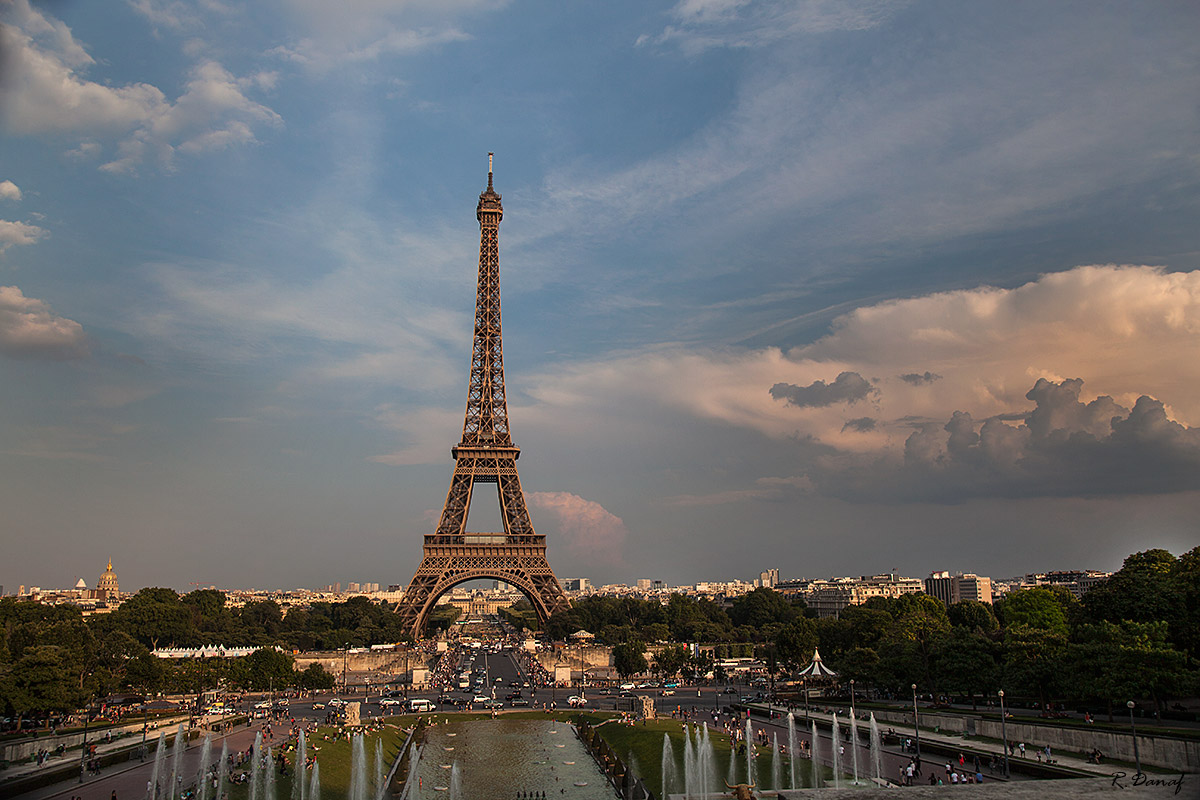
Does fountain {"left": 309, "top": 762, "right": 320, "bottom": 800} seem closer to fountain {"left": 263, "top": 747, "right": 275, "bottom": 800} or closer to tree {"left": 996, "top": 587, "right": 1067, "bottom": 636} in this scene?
fountain {"left": 263, "top": 747, "right": 275, "bottom": 800}

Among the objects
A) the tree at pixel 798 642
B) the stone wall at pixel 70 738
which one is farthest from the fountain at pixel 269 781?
the tree at pixel 798 642

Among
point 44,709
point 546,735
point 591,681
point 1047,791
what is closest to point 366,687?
point 591,681

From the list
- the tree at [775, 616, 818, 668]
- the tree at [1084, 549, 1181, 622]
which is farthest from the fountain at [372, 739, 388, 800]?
the tree at [775, 616, 818, 668]

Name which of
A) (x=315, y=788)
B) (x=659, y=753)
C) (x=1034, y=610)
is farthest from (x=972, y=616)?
(x=315, y=788)

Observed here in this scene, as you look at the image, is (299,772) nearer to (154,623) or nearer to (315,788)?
(315,788)

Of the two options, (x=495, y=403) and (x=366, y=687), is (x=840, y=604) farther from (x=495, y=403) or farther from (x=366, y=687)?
(x=366, y=687)

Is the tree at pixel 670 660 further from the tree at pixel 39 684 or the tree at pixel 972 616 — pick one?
the tree at pixel 39 684
